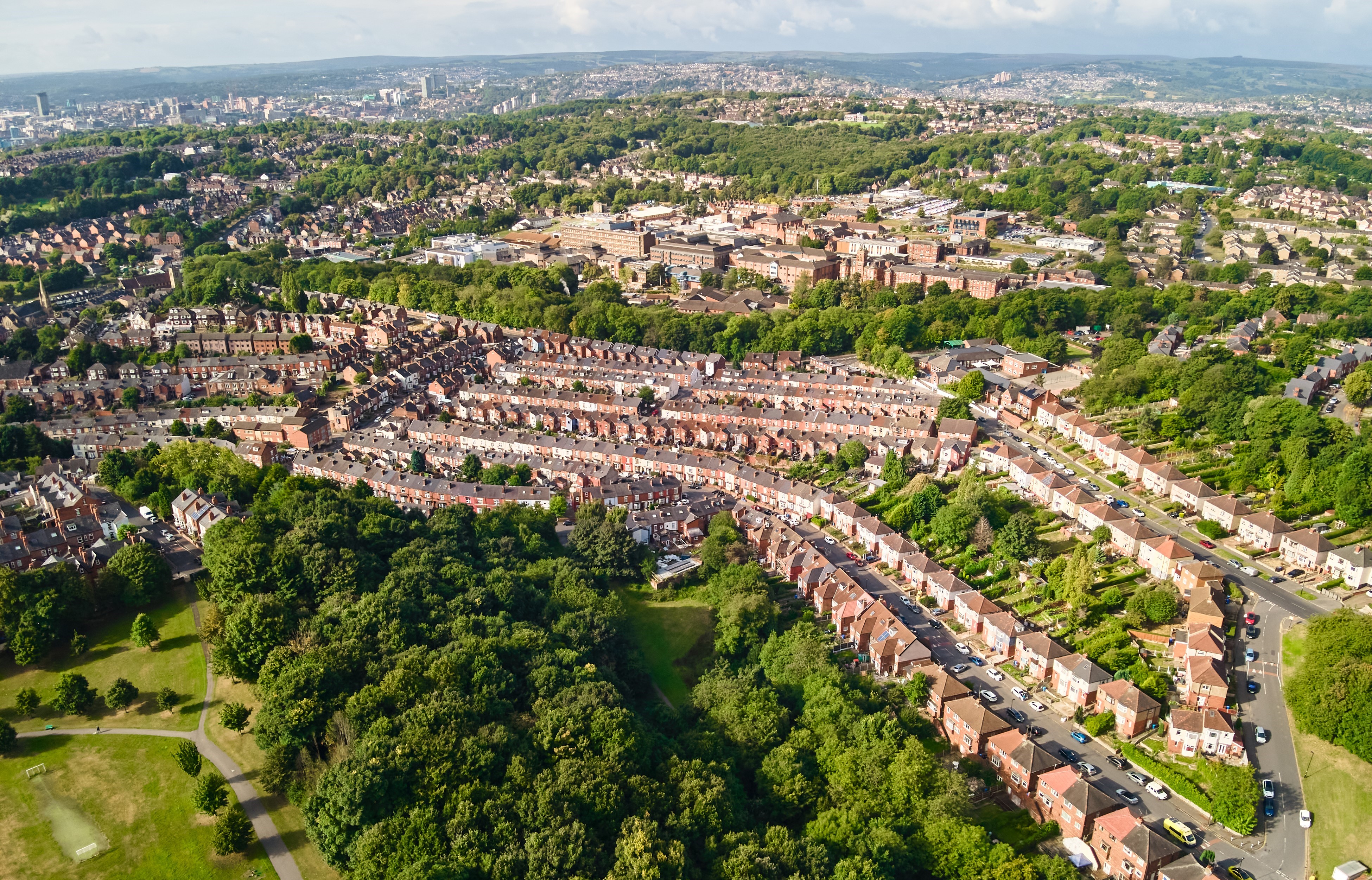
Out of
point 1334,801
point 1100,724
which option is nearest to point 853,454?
point 1100,724

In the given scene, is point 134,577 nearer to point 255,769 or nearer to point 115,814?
point 115,814

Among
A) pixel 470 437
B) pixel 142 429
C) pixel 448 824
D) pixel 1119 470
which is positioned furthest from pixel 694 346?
pixel 448 824

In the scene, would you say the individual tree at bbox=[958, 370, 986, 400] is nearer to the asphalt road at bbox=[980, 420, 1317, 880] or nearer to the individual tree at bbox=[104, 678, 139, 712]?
the asphalt road at bbox=[980, 420, 1317, 880]

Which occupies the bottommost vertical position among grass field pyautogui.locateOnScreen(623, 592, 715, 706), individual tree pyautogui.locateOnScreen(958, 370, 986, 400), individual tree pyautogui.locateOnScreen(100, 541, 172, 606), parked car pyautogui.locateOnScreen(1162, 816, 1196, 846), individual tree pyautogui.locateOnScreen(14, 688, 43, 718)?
grass field pyautogui.locateOnScreen(623, 592, 715, 706)

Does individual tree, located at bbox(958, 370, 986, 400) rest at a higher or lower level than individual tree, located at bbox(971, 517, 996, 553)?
higher

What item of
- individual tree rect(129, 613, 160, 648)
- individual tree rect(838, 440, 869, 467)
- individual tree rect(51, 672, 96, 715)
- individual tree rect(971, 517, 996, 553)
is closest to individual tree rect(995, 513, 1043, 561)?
individual tree rect(971, 517, 996, 553)

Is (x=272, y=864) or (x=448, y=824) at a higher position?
(x=448, y=824)

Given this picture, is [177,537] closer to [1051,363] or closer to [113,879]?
[113,879]
